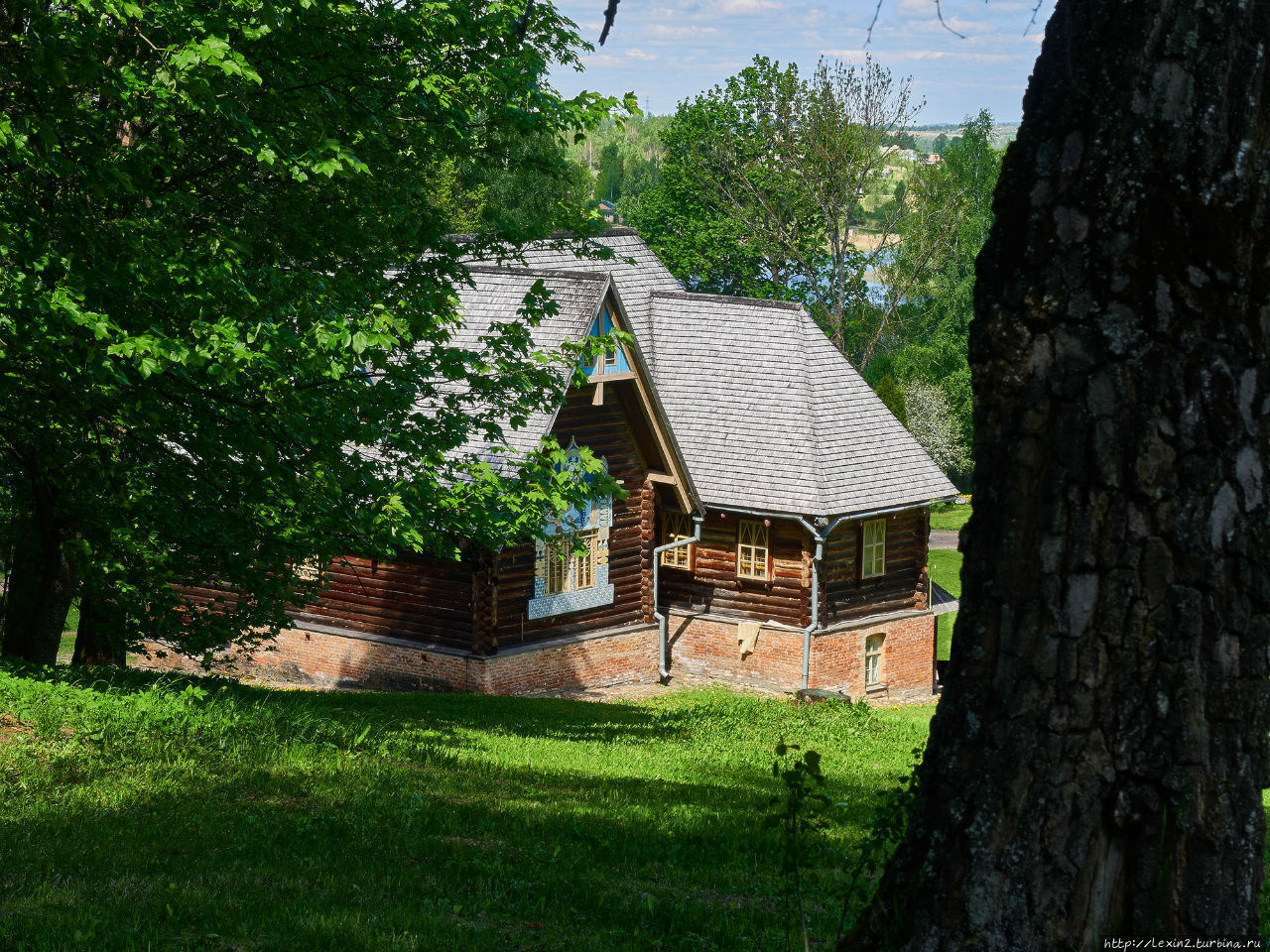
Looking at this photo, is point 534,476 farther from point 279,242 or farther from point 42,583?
point 42,583

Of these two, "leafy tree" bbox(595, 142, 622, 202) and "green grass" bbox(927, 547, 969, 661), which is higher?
"leafy tree" bbox(595, 142, 622, 202)

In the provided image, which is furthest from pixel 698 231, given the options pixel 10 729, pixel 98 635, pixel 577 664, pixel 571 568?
pixel 10 729

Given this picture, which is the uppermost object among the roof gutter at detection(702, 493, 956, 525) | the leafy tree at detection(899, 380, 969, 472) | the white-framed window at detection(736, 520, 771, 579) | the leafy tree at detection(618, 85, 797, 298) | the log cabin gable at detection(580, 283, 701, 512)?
the leafy tree at detection(618, 85, 797, 298)

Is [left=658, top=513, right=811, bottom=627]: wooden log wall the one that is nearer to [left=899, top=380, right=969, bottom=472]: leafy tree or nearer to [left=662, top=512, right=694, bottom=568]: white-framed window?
[left=662, top=512, right=694, bottom=568]: white-framed window

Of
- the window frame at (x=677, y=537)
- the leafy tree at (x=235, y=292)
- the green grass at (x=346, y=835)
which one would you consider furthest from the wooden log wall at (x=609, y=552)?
the green grass at (x=346, y=835)

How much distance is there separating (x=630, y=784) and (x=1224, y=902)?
24.1ft

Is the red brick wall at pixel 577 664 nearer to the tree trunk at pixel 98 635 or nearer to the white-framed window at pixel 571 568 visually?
the white-framed window at pixel 571 568

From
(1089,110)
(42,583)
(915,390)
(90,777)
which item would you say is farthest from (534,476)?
(915,390)

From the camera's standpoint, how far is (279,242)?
46.6 ft

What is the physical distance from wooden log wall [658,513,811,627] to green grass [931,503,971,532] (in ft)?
101

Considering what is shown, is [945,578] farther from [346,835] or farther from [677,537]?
[346,835]

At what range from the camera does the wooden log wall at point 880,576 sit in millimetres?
26516

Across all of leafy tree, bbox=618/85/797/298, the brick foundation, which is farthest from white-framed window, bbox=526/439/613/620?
leafy tree, bbox=618/85/797/298

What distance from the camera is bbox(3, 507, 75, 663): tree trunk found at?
47.0 feet
